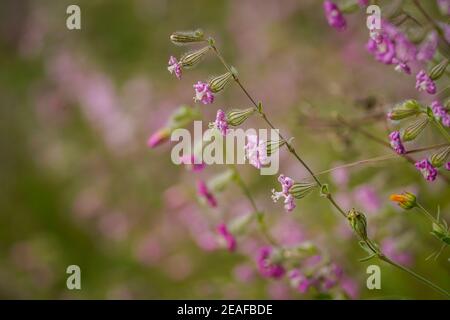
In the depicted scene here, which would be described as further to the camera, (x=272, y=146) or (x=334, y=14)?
(x=334, y=14)

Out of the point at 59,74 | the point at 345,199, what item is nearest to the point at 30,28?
the point at 59,74

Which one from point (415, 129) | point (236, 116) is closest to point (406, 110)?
point (415, 129)

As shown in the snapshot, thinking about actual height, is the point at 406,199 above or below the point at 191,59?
below

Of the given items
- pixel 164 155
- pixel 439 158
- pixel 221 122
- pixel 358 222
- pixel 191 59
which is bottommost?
pixel 358 222

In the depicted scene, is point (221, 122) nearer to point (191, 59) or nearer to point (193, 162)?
point (191, 59)

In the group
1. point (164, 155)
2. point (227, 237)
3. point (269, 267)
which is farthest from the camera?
point (164, 155)
